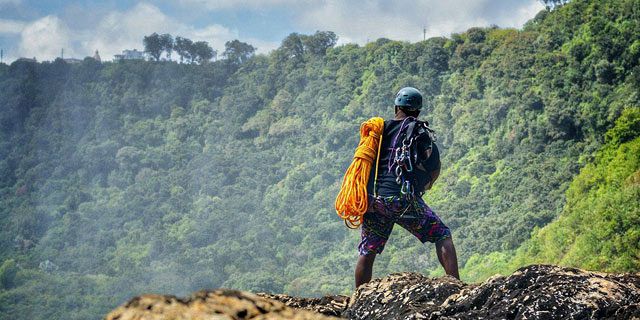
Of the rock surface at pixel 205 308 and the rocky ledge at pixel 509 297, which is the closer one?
the rock surface at pixel 205 308

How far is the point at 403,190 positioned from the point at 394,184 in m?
0.09

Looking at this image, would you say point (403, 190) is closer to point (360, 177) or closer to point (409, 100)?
point (360, 177)

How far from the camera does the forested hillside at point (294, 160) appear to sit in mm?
38969

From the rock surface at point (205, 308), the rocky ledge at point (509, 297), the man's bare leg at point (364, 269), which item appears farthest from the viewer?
the man's bare leg at point (364, 269)

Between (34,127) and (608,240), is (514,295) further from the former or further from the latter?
(34,127)

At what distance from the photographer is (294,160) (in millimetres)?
67500

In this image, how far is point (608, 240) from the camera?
24.3 meters

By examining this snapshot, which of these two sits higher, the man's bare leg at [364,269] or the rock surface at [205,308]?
the rock surface at [205,308]

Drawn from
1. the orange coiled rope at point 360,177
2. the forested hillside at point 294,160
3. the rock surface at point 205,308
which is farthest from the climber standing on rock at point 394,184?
the forested hillside at point 294,160

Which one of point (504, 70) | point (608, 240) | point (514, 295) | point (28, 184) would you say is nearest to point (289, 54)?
point (28, 184)

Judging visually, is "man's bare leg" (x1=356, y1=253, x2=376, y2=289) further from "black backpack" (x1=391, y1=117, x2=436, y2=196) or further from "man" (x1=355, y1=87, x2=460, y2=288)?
"black backpack" (x1=391, y1=117, x2=436, y2=196)

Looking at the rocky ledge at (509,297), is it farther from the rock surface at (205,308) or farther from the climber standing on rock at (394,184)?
the climber standing on rock at (394,184)

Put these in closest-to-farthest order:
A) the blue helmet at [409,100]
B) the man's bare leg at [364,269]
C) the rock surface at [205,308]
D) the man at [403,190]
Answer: the rock surface at [205,308] → the man's bare leg at [364,269] → the man at [403,190] → the blue helmet at [409,100]

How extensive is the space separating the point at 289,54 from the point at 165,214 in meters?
13.0
